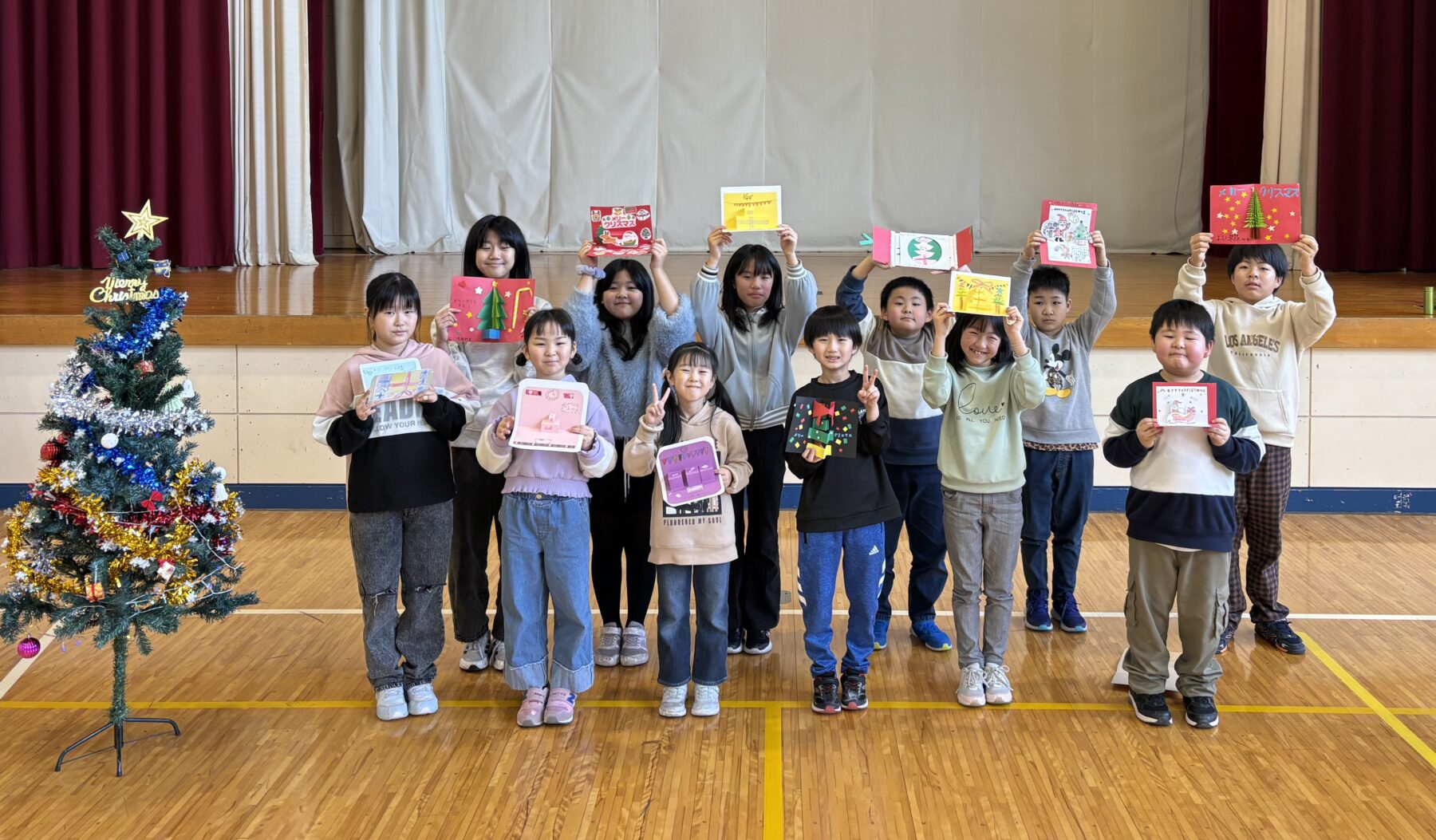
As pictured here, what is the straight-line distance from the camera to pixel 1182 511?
3.50m

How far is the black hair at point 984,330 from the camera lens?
3.79 m

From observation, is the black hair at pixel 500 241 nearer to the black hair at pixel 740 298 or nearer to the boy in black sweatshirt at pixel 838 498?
the black hair at pixel 740 298

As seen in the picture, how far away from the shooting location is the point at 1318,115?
9.30 metres

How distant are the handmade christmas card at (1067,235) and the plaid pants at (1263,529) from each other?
85 centimetres

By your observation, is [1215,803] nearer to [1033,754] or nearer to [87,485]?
[1033,754]

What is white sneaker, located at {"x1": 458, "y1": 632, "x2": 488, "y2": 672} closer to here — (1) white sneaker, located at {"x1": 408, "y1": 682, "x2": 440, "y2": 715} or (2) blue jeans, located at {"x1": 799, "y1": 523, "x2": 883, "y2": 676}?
(1) white sneaker, located at {"x1": 408, "y1": 682, "x2": 440, "y2": 715}

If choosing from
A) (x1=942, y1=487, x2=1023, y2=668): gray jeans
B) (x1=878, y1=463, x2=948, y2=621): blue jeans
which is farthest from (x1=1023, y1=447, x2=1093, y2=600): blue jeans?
(x1=942, y1=487, x2=1023, y2=668): gray jeans

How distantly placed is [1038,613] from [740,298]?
150cm

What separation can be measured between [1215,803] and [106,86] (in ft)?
28.5

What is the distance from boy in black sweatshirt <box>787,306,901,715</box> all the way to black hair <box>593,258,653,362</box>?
57 centimetres

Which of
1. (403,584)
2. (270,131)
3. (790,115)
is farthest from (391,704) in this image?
(790,115)

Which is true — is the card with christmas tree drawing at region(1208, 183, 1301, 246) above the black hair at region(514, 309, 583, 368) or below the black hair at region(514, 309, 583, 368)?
above

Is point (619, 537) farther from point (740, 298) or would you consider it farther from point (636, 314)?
point (740, 298)

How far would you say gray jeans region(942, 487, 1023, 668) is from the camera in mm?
3740
